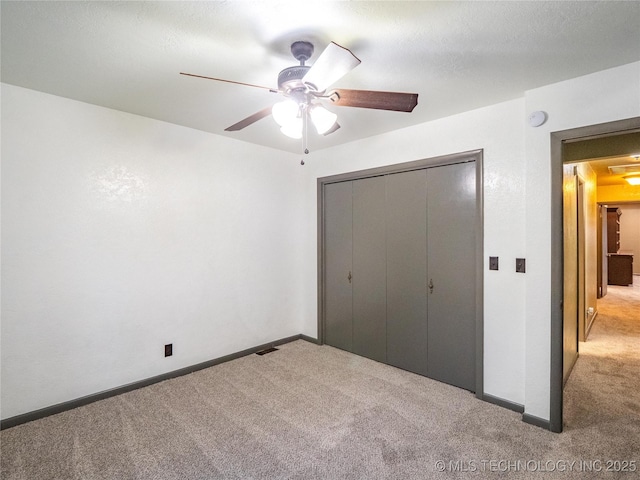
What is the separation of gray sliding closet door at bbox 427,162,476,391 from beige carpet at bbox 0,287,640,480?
224 mm

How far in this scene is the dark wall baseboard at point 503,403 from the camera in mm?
2459

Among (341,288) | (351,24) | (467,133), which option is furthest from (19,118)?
(467,133)

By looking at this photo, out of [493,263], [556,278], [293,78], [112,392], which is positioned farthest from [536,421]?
[112,392]

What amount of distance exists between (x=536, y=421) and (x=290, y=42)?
2.98 meters

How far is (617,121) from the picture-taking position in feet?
6.54

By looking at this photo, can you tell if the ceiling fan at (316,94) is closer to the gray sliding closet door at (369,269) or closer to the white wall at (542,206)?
the white wall at (542,206)

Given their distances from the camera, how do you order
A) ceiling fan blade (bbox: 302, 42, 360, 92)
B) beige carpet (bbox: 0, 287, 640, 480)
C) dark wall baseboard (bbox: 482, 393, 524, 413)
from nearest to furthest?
ceiling fan blade (bbox: 302, 42, 360, 92), beige carpet (bbox: 0, 287, 640, 480), dark wall baseboard (bbox: 482, 393, 524, 413)

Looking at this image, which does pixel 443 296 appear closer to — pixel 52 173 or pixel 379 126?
pixel 379 126

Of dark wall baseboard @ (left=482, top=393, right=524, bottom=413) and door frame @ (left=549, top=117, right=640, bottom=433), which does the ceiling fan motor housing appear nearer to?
door frame @ (left=549, top=117, right=640, bottom=433)

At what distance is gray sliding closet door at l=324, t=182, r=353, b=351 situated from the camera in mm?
3756

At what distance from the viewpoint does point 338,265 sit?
3.87m

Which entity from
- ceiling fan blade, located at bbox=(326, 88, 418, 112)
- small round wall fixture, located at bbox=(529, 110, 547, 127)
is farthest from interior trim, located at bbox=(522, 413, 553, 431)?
ceiling fan blade, located at bbox=(326, 88, 418, 112)

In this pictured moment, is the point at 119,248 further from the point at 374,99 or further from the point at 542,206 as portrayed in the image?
the point at 542,206

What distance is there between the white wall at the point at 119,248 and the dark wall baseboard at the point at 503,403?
7.71ft
